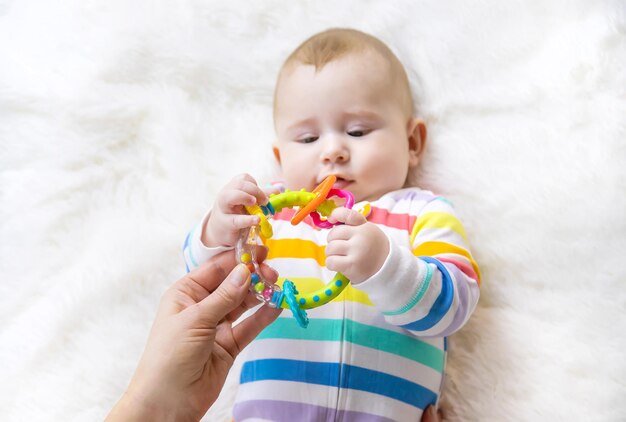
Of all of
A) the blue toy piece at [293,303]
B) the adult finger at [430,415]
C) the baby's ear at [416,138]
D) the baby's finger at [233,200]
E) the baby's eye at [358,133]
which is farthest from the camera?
the baby's ear at [416,138]

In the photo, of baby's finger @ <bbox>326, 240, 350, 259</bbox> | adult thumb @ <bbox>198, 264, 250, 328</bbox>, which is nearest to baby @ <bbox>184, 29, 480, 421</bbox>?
baby's finger @ <bbox>326, 240, 350, 259</bbox>

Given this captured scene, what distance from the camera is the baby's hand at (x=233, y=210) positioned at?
1216mm

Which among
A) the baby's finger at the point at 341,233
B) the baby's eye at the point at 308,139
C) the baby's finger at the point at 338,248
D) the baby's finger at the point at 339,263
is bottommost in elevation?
the baby's finger at the point at 339,263

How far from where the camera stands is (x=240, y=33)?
5.94 feet

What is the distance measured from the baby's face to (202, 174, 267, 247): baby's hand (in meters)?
0.24

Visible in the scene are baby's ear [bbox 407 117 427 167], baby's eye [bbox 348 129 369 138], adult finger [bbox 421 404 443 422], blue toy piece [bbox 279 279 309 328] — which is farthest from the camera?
baby's ear [bbox 407 117 427 167]

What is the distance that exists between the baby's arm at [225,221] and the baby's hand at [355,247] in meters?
0.15

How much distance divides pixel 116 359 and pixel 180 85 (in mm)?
740

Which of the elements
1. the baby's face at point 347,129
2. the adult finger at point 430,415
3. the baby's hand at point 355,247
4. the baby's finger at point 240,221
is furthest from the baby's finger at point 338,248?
the adult finger at point 430,415

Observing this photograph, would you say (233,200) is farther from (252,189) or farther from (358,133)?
(358,133)

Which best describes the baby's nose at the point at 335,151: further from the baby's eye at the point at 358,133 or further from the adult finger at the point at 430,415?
the adult finger at the point at 430,415

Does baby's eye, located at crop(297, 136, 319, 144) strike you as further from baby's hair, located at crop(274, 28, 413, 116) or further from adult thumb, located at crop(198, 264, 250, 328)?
adult thumb, located at crop(198, 264, 250, 328)

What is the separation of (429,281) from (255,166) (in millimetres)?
665

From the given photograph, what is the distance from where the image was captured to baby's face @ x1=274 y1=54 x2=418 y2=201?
1431 millimetres
